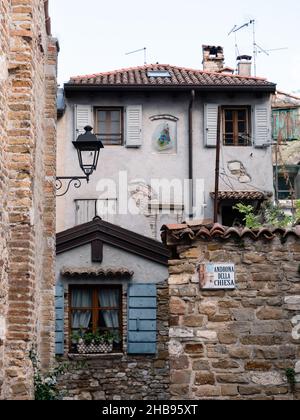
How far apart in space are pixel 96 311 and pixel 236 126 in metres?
7.38

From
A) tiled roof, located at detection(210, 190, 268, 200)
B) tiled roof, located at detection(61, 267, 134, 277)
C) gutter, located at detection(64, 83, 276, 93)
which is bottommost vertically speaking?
tiled roof, located at detection(61, 267, 134, 277)

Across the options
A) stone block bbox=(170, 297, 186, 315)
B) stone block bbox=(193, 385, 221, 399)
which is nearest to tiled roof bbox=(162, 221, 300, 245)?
stone block bbox=(170, 297, 186, 315)

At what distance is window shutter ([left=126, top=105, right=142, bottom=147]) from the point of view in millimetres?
19656

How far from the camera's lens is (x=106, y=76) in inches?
815

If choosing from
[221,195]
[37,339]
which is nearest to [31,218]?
[37,339]

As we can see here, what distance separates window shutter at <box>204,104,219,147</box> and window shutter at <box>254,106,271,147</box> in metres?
1.15

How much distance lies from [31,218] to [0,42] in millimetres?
1833

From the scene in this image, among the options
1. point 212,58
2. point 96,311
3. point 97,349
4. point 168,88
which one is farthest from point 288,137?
point 97,349

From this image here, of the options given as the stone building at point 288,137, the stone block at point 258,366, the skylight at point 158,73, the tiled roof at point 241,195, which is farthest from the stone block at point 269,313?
the stone building at point 288,137

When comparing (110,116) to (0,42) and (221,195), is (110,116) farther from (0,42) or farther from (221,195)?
(0,42)

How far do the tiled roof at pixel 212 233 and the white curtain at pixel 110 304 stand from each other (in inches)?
292

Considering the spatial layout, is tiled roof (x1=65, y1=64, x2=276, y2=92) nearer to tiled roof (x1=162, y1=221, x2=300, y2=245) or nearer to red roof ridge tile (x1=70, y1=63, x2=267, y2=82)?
red roof ridge tile (x1=70, y1=63, x2=267, y2=82)
